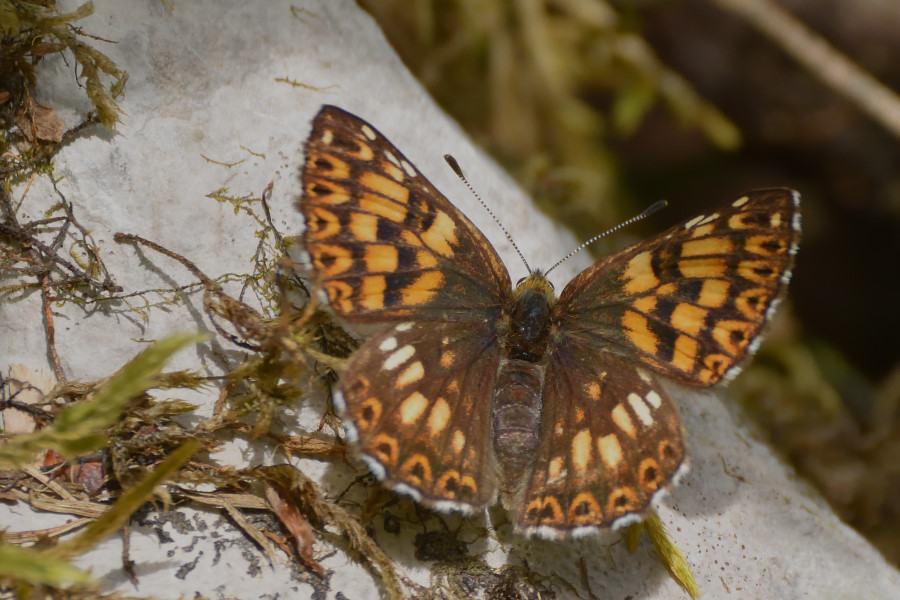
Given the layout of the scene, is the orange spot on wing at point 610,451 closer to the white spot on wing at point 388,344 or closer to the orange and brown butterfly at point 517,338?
the orange and brown butterfly at point 517,338

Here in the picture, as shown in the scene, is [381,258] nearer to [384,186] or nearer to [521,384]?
[384,186]

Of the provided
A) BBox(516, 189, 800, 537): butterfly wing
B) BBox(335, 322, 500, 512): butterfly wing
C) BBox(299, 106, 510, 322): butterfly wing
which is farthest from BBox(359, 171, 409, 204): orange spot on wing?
BBox(516, 189, 800, 537): butterfly wing

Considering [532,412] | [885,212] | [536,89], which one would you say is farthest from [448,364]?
[885,212]

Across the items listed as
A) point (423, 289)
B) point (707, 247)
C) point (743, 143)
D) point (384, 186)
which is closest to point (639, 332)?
point (707, 247)

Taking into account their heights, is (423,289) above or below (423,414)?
above

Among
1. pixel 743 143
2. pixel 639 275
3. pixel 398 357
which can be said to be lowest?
pixel 743 143

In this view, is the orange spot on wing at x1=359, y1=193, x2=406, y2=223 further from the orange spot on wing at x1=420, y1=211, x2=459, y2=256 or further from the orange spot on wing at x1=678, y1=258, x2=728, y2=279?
the orange spot on wing at x1=678, y1=258, x2=728, y2=279
